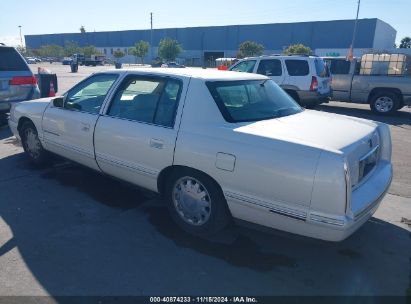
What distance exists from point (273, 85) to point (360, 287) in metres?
2.46

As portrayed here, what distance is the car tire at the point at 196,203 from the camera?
327cm

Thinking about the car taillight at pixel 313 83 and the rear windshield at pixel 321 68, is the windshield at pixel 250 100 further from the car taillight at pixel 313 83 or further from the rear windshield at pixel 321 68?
the rear windshield at pixel 321 68

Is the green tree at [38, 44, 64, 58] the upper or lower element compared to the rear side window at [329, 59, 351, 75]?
upper

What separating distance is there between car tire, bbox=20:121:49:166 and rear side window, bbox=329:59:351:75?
34.2ft

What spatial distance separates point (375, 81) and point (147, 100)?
10050 mm

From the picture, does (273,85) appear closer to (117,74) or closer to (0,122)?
(117,74)

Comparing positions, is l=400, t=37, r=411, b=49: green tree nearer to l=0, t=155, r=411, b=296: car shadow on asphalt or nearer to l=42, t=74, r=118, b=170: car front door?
l=0, t=155, r=411, b=296: car shadow on asphalt

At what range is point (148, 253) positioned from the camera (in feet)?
10.6

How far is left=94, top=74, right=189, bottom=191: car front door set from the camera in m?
3.48

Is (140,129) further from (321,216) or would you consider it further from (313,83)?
(313,83)

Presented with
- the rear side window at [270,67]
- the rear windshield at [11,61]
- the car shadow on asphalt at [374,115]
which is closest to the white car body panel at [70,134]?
the rear windshield at [11,61]

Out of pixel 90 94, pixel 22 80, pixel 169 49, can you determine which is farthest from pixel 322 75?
pixel 169 49

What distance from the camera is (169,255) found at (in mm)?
3223

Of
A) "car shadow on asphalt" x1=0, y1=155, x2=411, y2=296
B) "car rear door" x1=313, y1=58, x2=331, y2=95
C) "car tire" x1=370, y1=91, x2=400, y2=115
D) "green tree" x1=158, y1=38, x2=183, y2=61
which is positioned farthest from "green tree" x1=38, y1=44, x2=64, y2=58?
"car shadow on asphalt" x1=0, y1=155, x2=411, y2=296
